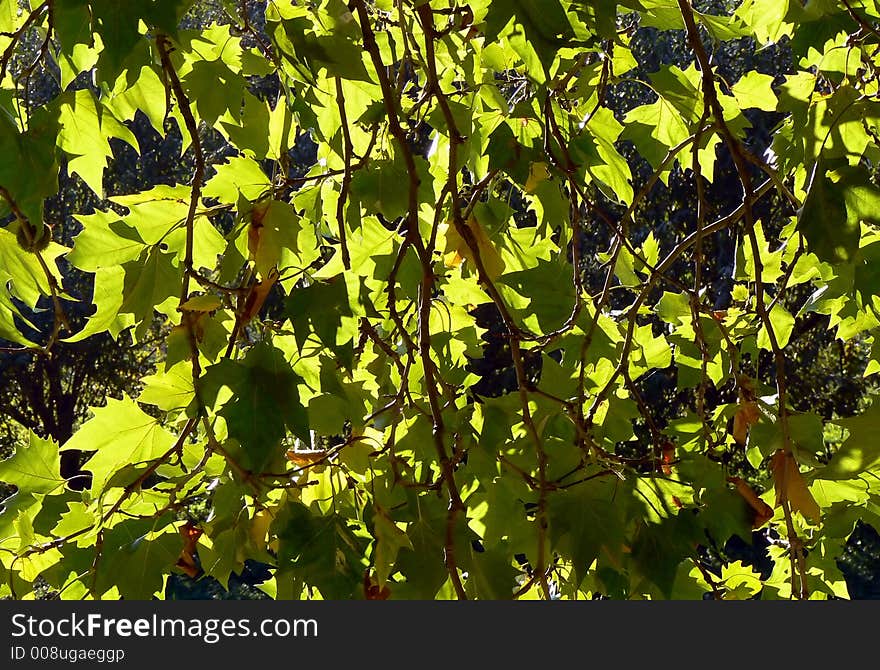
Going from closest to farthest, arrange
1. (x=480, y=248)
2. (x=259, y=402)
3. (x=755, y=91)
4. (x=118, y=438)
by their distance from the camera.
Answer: (x=259, y=402), (x=118, y=438), (x=480, y=248), (x=755, y=91)

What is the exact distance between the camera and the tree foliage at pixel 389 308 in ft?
2.90

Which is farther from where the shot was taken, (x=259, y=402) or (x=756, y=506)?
(x=756, y=506)

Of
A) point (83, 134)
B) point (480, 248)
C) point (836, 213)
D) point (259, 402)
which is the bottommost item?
point (259, 402)

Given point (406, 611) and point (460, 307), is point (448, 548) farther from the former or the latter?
point (460, 307)

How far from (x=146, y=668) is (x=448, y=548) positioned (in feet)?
0.99

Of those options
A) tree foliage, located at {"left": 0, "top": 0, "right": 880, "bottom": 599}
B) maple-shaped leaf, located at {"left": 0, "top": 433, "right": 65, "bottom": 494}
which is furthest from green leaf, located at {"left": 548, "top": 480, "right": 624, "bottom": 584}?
maple-shaped leaf, located at {"left": 0, "top": 433, "right": 65, "bottom": 494}

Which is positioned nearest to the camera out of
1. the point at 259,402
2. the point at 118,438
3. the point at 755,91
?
the point at 259,402

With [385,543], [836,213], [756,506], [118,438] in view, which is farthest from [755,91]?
[118,438]

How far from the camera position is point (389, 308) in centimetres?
101

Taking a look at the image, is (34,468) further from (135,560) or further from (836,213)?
(836,213)

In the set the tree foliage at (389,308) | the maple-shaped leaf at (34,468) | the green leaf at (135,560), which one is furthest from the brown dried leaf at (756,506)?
the maple-shaped leaf at (34,468)

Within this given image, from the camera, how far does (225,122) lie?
1.11 metres

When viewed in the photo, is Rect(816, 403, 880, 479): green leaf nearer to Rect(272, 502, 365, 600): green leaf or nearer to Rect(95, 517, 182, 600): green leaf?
Rect(272, 502, 365, 600): green leaf

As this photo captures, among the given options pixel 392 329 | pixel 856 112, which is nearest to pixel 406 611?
pixel 392 329
